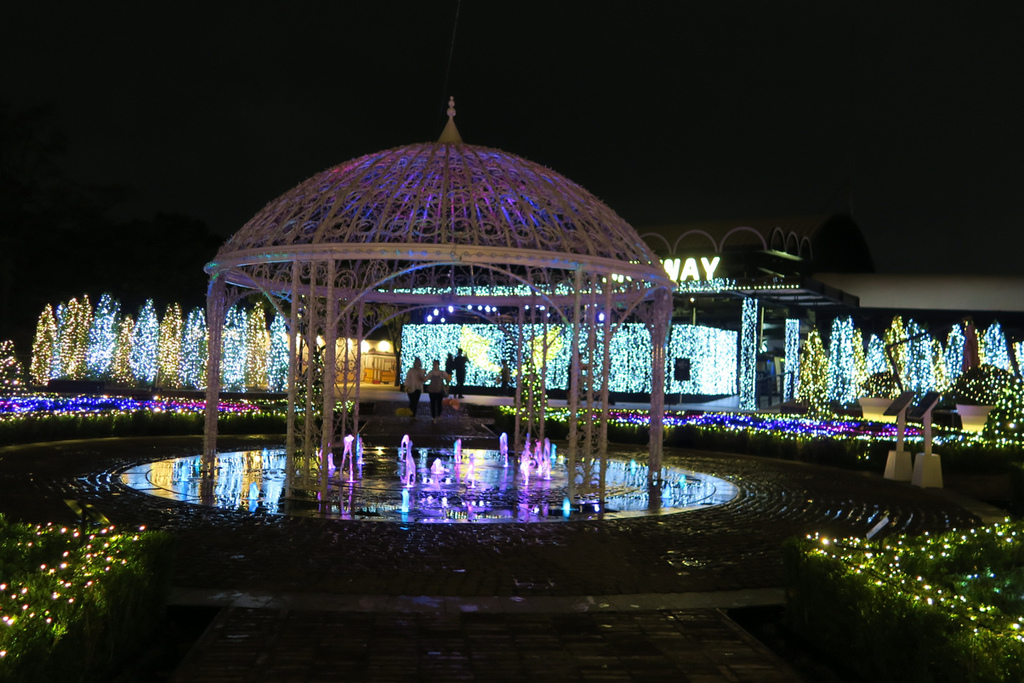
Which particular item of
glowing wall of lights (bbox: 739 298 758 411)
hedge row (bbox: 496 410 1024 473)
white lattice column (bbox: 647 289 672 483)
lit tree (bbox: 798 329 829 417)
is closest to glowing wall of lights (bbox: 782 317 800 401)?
glowing wall of lights (bbox: 739 298 758 411)

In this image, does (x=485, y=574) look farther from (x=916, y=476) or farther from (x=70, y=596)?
(x=916, y=476)

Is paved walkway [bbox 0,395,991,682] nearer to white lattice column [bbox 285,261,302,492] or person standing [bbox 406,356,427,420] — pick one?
white lattice column [bbox 285,261,302,492]

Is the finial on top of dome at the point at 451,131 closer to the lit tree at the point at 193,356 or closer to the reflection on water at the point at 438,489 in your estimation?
the reflection on water at the point at 438,489

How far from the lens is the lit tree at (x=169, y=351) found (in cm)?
3925

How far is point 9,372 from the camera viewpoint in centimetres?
3597

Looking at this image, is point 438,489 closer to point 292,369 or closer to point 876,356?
point 292,369

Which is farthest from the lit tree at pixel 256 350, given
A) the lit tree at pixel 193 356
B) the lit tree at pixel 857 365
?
the lit tree at pixel 857 365

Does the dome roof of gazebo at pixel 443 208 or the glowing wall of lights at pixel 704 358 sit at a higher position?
the dome roof of gazebo at pixel 443 208

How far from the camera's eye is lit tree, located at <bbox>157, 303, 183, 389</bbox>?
3925cm

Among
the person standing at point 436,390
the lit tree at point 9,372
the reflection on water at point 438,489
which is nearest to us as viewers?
the reflection on water at point 438,489

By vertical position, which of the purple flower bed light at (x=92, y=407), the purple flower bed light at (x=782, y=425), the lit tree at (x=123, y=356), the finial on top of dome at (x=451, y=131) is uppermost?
the finial on top of dome at (x=451, y=131)

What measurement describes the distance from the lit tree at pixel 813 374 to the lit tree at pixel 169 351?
964 inches

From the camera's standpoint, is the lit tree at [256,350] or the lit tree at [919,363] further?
the lit tree at [256,350]

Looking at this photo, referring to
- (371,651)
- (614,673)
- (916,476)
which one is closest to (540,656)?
(614,673)
